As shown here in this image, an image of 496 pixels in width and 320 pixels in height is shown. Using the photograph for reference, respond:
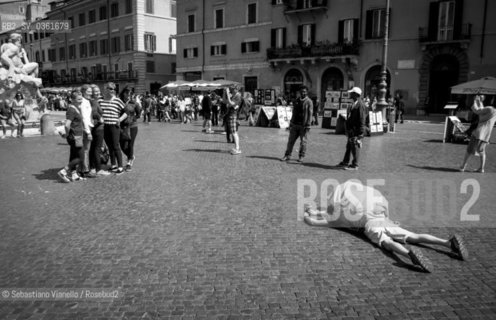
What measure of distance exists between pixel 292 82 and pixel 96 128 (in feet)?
93.9

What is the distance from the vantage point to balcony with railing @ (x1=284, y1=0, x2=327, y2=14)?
107 feet

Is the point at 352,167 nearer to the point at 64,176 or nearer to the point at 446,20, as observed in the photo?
the point at 64,176

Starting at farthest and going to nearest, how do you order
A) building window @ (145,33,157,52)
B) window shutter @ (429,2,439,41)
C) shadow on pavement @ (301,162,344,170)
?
building window @ (145,33,157,52), window shutter @ (429,2,439,41), shadow on pavement @ (301,162,344,170)

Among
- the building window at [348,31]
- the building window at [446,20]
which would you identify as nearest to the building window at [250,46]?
the building window at [348,31]

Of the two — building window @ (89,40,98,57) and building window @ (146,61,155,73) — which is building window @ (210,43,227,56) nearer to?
building window @ (146,61,155,73)

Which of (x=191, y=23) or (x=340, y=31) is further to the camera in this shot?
(x=191, y=23)

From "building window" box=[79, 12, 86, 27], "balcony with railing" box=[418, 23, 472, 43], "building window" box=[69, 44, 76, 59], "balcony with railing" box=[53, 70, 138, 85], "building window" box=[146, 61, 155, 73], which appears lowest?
"balcony with railing" box=[53, 70, 138, 85]

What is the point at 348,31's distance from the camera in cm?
3177

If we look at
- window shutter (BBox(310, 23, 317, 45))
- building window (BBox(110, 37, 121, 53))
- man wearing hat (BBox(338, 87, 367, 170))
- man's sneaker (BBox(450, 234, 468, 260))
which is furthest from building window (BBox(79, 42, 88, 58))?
man's sneaker (BBox(450, 234, 468, 260))

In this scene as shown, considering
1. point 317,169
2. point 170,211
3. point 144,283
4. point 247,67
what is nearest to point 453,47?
point 247,67

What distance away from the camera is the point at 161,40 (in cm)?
4775

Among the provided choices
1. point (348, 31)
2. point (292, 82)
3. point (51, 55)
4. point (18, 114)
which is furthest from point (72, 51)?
point (18, 114)

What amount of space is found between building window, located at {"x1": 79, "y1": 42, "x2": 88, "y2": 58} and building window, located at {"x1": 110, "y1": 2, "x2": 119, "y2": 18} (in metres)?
7.28

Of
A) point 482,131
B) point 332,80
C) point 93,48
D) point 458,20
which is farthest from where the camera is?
point 93,48
